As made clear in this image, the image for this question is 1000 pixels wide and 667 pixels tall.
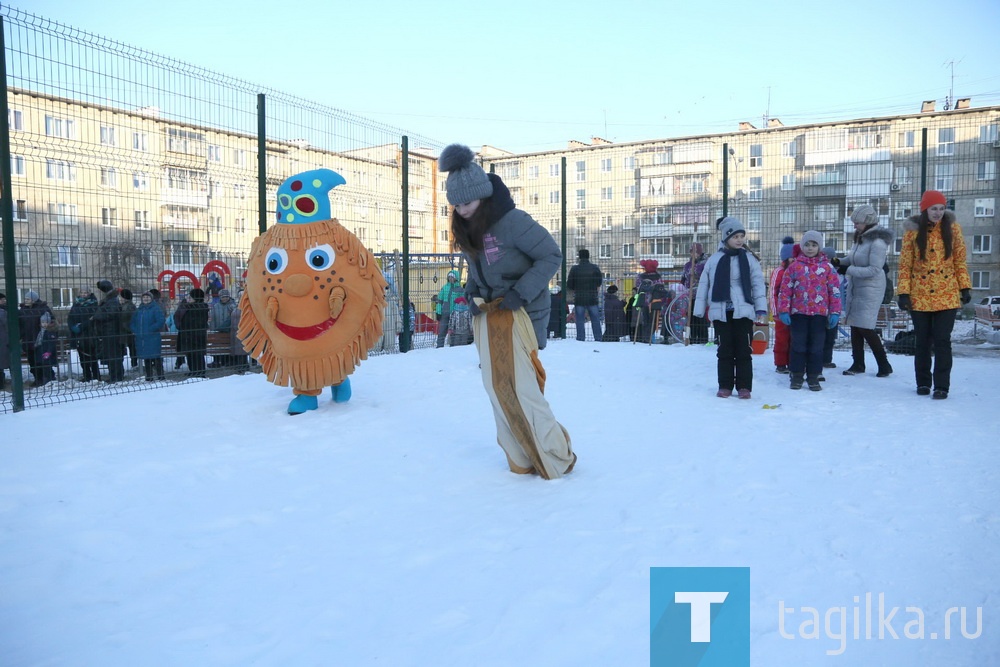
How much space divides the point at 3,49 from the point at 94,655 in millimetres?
5410

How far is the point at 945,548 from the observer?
294 cm

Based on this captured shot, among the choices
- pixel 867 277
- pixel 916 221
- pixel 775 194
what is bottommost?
pixel 867 277

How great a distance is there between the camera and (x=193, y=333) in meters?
7.94

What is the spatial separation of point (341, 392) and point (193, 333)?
9.59 ft

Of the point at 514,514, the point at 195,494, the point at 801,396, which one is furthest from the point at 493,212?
the point at 801,396

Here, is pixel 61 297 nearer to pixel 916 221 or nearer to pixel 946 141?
pixel 916 221

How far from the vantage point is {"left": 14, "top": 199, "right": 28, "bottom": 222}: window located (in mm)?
5766

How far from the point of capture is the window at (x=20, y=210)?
18.9 ft

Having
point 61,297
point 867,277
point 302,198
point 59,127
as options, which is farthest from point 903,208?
point 61,297

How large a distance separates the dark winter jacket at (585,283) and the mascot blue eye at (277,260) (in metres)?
6.55

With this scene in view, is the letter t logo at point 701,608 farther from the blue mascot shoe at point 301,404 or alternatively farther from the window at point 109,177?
the window at point 109,177

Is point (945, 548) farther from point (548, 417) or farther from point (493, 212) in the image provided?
point (493, 212)

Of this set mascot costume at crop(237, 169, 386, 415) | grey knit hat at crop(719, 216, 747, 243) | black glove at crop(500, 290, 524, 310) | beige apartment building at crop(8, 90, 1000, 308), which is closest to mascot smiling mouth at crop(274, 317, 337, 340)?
mascot costume at crop(237, 169, 386, 415)

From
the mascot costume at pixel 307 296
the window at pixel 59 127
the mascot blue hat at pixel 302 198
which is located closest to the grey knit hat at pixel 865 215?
the mascot costume at pixel 307 296
